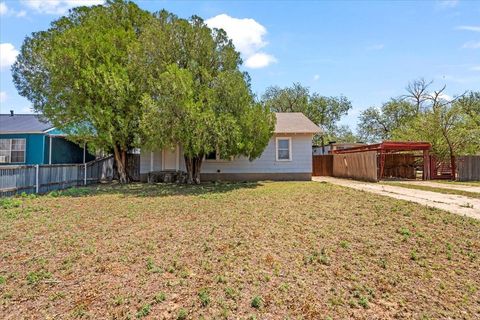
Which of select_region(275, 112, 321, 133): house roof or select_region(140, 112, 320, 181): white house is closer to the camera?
select_region(275, 112, 321, 133): house roof

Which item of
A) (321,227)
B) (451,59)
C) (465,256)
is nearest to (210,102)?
(321,227)

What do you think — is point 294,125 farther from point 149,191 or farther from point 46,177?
point 46,177

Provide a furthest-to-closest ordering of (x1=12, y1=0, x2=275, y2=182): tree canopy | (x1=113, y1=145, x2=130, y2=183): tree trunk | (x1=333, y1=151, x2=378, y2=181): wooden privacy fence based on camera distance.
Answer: (x1=333, y1=151, x2=378, y2=181): wooden privacy fence → (x1=113, y1=145, x2=130, y2=183): tree trunk → (x1=12, y1=0, x2=275, y2=182): tree canopy

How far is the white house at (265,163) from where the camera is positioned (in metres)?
16.7

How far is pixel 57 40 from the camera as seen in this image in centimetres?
1296

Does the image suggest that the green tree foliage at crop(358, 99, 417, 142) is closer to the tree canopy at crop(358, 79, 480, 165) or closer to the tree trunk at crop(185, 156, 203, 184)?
the tree canopy at crop(358, 79, 480, 165)

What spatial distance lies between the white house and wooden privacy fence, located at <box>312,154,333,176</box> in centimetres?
583

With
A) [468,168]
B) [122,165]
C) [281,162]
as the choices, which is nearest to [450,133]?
[468,168]

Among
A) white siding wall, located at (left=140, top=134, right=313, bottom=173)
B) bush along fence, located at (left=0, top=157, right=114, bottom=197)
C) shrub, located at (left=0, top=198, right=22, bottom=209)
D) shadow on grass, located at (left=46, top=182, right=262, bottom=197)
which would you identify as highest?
white siding wall, located at (left=140, top=134, right=313, bottom=173)

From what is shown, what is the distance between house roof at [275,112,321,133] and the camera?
16.5m

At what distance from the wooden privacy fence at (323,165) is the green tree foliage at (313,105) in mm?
15145

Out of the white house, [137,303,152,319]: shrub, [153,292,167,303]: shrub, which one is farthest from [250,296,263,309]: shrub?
the white house

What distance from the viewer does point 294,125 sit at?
17484mm

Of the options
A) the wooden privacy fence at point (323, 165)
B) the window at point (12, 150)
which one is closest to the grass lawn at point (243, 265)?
the window at point (12, 150)
